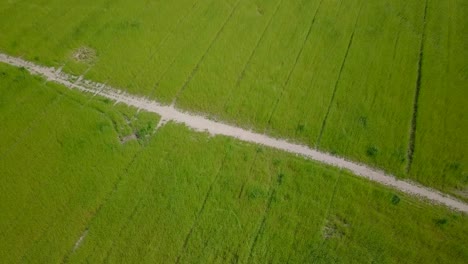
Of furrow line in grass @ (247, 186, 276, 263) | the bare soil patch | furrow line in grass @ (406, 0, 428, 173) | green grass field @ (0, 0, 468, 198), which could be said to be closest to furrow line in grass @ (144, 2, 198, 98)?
green grass field @ (0, 0, 468, 198)

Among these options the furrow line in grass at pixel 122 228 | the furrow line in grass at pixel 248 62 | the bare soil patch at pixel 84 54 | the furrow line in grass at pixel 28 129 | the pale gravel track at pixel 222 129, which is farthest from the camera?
the bare soil patch at pixel 84 54

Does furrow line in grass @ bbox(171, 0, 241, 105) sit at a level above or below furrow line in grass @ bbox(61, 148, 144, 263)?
above

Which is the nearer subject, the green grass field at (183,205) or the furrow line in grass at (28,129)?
the green grass field at (183,205)

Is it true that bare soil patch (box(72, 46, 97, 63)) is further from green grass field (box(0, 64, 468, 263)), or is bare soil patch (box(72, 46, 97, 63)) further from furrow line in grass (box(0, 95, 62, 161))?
green grass field (box(0, 64, 468, 263))

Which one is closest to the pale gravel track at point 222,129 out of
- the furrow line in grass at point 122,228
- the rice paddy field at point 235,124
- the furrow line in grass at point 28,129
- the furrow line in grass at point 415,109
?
the rice paddy field at point 235,124

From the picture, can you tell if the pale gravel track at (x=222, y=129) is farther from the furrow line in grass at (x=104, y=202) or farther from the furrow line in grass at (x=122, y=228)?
the furrow line in grass at (x=122, y=228)

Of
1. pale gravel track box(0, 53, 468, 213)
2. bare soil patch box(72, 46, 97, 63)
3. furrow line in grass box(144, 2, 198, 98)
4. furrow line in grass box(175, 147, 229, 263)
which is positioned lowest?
furrow line in grass box(175, 147, 229, 263)

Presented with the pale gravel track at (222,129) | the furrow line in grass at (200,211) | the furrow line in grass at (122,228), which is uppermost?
the pale gravel track at (222,129)

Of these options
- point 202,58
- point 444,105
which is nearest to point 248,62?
point 202,58
